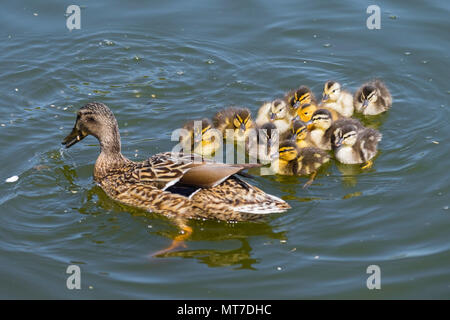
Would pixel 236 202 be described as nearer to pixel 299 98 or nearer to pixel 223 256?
pixel 223 256

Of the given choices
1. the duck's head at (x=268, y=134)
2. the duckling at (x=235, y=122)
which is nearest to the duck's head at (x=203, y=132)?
Answer: the duckling at (x=235, y=122)

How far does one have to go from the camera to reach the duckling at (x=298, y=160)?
6.52m

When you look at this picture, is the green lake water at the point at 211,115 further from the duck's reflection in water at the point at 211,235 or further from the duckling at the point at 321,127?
the duckling at the point at 321,127

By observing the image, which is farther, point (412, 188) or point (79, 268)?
point (412, 188)

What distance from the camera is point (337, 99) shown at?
24.7 feet

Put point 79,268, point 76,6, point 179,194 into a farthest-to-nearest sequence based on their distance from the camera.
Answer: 1. point 76,6
2. point 179,194
3. point 79,268

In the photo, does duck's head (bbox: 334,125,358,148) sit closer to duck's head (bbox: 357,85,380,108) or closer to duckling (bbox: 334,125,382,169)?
duckling (bbox: 334,125,382,169)

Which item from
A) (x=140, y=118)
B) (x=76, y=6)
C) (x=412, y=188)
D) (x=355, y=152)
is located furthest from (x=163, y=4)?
(x=412, y=188)

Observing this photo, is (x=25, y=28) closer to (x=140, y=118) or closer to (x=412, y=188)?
(x=140, y=118)

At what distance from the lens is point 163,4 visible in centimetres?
964

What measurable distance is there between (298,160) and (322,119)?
0.74 metres

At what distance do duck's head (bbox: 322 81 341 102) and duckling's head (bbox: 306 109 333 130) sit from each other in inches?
15.0

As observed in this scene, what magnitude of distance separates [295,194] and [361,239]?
36.5 inches

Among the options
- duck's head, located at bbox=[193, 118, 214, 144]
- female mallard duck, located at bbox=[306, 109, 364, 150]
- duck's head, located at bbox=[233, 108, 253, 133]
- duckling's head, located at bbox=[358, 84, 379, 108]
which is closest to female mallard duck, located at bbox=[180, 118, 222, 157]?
duck's head, located at bbox=[193, 118, 214, 144]
